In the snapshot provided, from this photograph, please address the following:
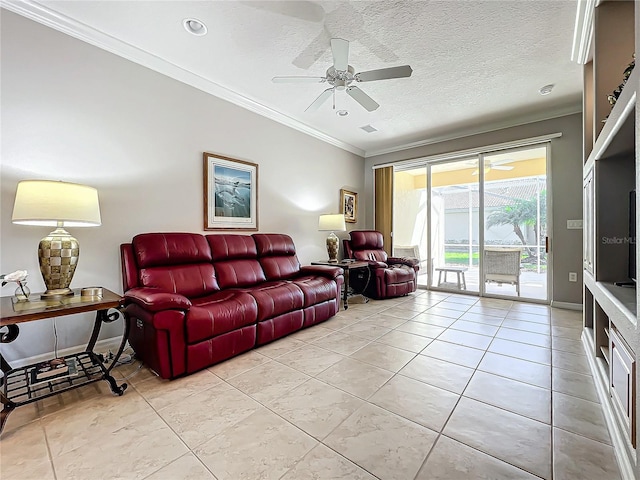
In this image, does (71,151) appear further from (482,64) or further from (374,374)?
(482,64)

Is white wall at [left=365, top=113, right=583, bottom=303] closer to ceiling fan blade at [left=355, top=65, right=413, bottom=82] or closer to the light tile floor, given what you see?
the light tile floor

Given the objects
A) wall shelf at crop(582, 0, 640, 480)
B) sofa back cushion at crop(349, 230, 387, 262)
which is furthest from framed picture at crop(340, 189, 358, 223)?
wall shelf at crop(582, 0, 640, 480)

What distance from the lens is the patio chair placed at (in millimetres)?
4379

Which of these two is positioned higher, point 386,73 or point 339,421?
point 386,73

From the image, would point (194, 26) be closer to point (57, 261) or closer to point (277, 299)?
point (57, 261)

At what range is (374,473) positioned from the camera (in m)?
1.23

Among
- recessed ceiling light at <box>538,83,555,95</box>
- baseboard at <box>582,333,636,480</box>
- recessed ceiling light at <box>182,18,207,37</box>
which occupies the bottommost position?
baseboard at <box>582,333,636,480</box>

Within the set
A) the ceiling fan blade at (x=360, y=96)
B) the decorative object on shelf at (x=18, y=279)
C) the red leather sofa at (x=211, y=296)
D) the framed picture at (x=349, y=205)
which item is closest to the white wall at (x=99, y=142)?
the red leather sofa at (x=211, y=296)

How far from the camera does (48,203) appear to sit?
5.78 ft

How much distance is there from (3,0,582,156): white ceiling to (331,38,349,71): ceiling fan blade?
1.01 feet

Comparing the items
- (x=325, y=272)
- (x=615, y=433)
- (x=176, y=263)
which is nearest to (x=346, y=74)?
(x=325, y=272)

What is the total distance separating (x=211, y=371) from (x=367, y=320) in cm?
191

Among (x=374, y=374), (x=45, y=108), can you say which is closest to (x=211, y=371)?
(x=374, y=374)

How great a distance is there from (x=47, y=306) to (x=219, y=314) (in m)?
1.02
